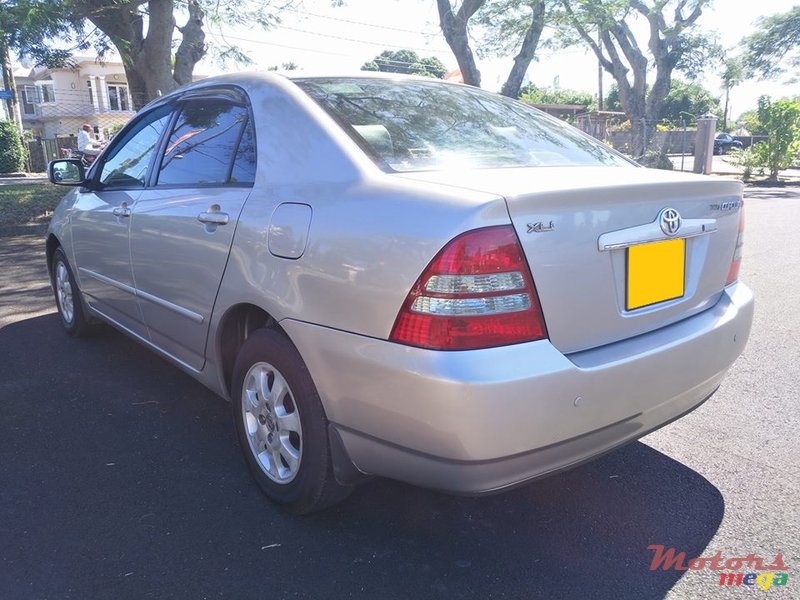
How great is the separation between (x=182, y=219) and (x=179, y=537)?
1348 millimetres

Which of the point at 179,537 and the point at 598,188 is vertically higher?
the point at 598,188

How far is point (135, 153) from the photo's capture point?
3812 mm

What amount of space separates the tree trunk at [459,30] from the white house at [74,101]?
119 feet

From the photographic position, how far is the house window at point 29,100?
160 feet

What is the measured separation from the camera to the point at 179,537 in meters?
2.38

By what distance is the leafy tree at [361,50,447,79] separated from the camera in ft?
189

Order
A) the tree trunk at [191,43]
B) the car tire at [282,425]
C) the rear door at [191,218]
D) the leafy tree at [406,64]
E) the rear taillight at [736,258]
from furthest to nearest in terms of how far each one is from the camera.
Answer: the leafy tree at [406,64], the tree trunk at [191,43], the rear door at [191,218], the rear taillight at [736,258], the car tire at [282,425]

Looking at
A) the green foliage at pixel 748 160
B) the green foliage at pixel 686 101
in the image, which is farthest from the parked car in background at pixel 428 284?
the green foliage at pixel 686 101

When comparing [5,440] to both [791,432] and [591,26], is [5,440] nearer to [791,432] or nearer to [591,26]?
[791,432]

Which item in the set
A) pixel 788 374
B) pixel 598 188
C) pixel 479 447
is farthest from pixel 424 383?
pixel 788 374

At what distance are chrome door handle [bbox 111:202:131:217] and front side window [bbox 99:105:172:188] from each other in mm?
138

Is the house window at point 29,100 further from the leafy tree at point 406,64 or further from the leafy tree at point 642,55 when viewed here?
the leafy tree at point 642,55

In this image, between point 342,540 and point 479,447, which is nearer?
point 479,447

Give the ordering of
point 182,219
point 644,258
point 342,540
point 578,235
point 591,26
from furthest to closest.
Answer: point 591,26
point 182,219
point 342,540
point 644,258
point 578,235
